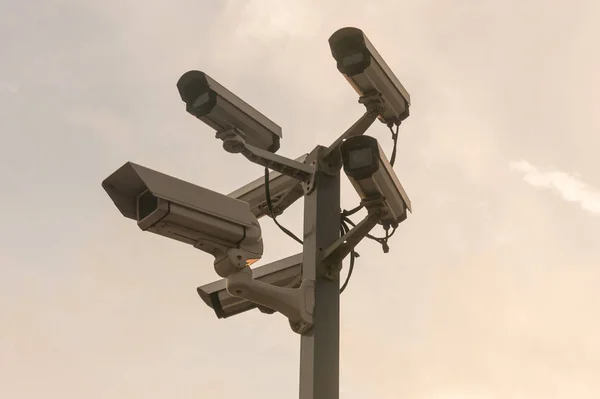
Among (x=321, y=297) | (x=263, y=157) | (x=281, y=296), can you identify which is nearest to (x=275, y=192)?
(x=263, y=157)

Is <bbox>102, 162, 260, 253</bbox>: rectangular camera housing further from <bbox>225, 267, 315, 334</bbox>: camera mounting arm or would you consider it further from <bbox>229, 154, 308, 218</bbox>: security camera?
<bbox>229, 154, 308, 218</bbox>: security camera

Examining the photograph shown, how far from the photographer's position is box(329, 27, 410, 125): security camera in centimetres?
393

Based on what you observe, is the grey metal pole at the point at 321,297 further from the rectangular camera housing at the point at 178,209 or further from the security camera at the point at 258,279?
the rectangular camera housing at the point at 178,209

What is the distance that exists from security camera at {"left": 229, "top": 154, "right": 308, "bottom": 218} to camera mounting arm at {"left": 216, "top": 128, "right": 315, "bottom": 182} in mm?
134

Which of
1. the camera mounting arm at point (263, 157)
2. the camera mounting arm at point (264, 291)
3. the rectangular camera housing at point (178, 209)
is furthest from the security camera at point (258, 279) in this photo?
the rectangular camera housing at point (178, 209)

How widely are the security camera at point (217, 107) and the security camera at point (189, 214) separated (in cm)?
38

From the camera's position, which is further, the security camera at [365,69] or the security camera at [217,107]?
the security camera at [365,69]

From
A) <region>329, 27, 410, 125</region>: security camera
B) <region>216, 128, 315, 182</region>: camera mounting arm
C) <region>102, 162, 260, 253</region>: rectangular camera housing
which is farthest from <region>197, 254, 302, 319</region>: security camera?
<region>329, 27, 410, 125</region>: security camera

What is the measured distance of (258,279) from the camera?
403 centimetres

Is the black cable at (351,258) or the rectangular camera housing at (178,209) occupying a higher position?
the black cable at (351,258)

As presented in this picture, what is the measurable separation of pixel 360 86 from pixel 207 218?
1.25m

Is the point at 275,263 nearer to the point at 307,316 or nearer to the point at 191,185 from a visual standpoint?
the point at 307,316

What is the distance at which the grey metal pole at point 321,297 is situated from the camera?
355 centimetres

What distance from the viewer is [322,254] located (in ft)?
12.7
